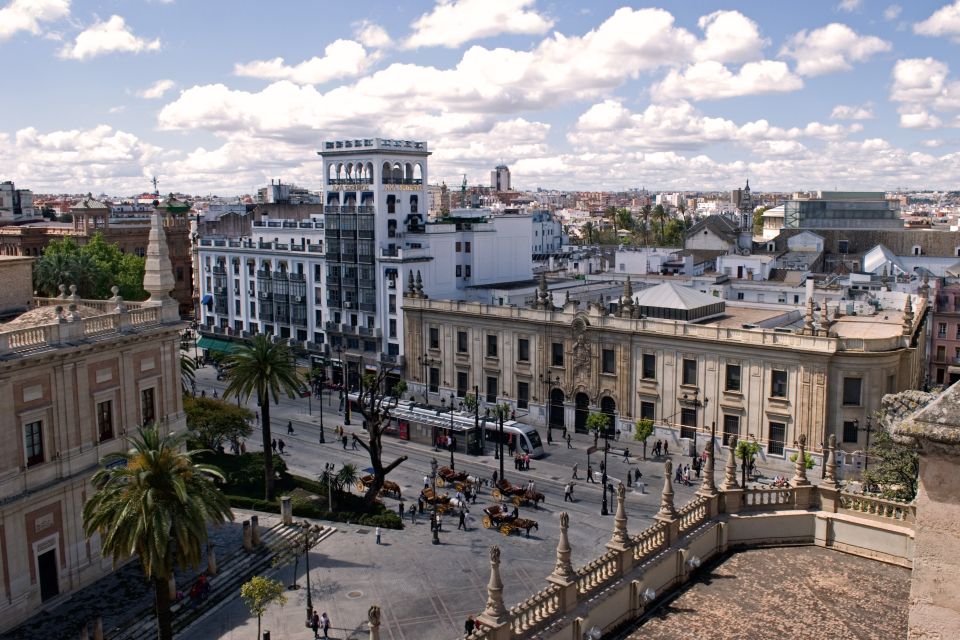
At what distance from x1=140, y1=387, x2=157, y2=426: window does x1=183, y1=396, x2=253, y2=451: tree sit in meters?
10.3

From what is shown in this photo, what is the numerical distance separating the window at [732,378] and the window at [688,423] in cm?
279

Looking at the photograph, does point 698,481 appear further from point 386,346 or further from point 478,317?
→ point 386,346

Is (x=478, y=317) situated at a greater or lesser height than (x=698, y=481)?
greater

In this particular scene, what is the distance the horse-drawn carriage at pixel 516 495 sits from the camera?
43.4m

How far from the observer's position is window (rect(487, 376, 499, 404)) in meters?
62.2

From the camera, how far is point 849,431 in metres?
48.1

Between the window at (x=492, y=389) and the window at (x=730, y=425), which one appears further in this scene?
the window at (x=492, y=389)

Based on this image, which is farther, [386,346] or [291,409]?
[386,346]

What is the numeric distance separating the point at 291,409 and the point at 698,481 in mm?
31693

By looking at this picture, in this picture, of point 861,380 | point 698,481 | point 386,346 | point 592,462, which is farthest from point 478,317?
point 861,380

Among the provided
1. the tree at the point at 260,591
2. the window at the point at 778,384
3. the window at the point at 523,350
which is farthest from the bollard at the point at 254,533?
the window at the point at 778,384

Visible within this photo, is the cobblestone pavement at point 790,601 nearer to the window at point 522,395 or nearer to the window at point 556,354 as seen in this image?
the window at point 556,354

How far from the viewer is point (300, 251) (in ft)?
252

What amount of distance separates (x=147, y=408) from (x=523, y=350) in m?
29.4
